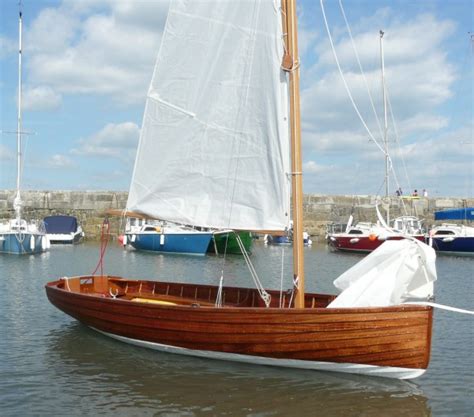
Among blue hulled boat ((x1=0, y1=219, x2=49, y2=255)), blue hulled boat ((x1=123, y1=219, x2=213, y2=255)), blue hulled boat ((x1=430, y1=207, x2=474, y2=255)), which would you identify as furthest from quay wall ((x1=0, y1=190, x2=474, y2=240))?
blue hulled boat ((x1=0, y1=219, x2=49, y2=255))

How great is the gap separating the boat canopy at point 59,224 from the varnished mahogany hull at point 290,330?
35.6 m

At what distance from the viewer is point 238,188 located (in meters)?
11.5

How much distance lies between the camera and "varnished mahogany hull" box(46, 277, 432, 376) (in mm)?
9461

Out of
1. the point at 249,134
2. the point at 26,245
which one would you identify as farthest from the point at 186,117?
the point at 26,245

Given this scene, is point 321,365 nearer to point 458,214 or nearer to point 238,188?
point 238,188

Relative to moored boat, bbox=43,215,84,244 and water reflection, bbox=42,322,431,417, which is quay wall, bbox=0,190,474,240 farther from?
water reflection, bbox=42,322,431,417

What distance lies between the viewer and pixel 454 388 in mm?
10023

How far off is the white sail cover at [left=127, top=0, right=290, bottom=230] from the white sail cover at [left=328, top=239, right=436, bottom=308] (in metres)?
1.72

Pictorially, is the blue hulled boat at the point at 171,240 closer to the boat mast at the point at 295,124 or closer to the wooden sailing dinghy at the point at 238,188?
the wooden sailing dinghy at the point at 238,188

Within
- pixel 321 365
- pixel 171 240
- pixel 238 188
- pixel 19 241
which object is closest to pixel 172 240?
pixel 171 240

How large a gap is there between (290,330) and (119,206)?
4379cm

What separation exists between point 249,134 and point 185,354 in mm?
4105

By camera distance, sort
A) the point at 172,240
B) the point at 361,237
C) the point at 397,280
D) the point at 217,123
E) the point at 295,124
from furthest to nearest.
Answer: the point at 361,237, the point at 172,240, the point at 217,123, the point at 295,124, the point at 397,280

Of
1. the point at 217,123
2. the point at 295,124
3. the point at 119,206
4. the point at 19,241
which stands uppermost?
the point at 217,123
